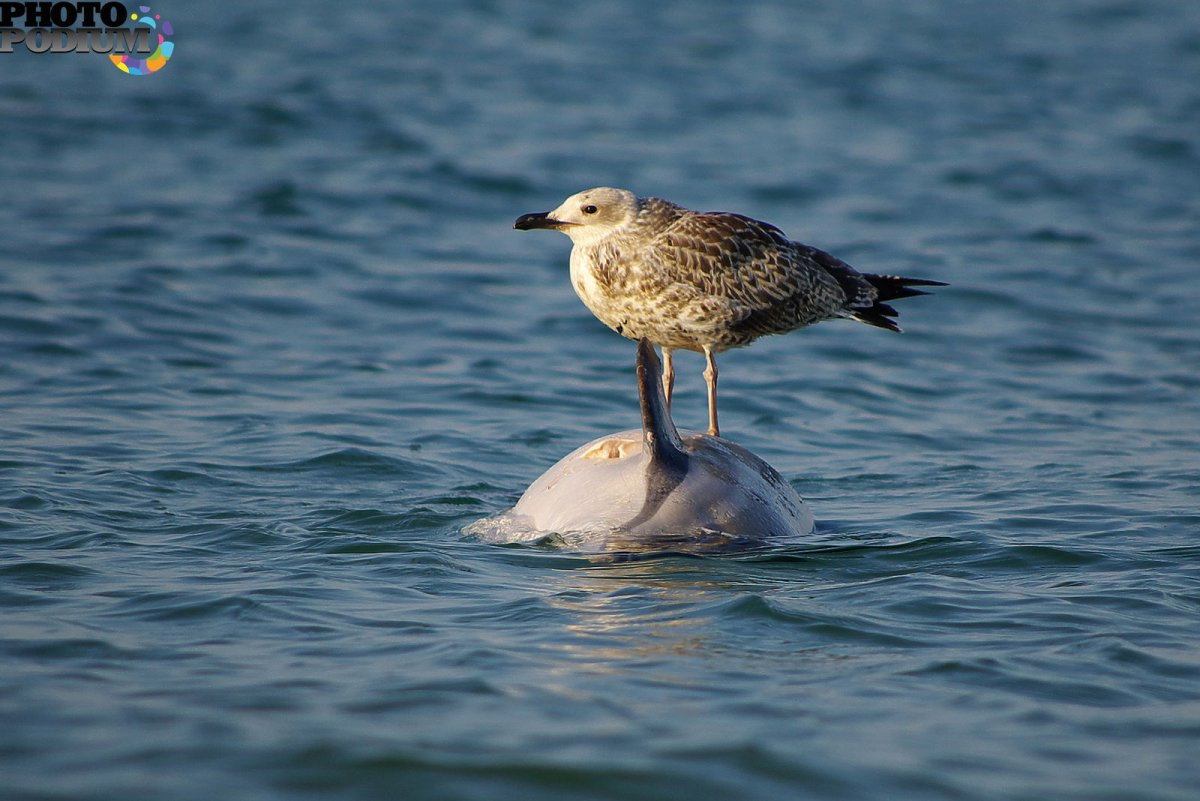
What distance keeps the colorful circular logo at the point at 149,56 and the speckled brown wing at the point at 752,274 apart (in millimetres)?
15080

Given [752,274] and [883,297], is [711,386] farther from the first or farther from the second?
[883,297]

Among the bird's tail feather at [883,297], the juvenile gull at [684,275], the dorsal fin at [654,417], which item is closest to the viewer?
the dorsal fin at [654,417]

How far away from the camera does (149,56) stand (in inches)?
827

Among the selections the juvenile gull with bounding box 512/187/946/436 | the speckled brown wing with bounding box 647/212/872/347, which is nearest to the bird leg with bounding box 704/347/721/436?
the juvenile gull with bounding box 512/187/946/436

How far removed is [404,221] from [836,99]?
8271 mm

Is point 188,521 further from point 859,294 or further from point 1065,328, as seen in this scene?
point 1065,328

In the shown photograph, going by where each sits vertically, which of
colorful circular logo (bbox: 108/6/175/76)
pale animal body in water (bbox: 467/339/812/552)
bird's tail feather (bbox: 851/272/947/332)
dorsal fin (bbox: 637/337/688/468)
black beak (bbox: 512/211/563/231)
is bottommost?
pale animal body in water (bbox: 467/339/812/552)

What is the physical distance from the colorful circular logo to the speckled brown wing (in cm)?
1508

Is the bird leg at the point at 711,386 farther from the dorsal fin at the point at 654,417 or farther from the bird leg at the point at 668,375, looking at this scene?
the dorsal fin at the point at 654,417

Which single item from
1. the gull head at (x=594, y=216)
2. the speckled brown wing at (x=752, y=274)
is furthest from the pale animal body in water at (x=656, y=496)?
the gull head at (x=594, y=216)

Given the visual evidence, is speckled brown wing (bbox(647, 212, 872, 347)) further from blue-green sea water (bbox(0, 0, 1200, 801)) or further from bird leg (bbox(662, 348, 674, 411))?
blue-green sea water (bbox(0, 0, 1200, 801))

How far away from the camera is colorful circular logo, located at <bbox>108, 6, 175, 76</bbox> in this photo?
20.5 m

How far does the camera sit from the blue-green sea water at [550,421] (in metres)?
4.70

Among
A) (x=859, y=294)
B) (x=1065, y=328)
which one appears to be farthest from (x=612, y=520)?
(x=1065, y=328)
